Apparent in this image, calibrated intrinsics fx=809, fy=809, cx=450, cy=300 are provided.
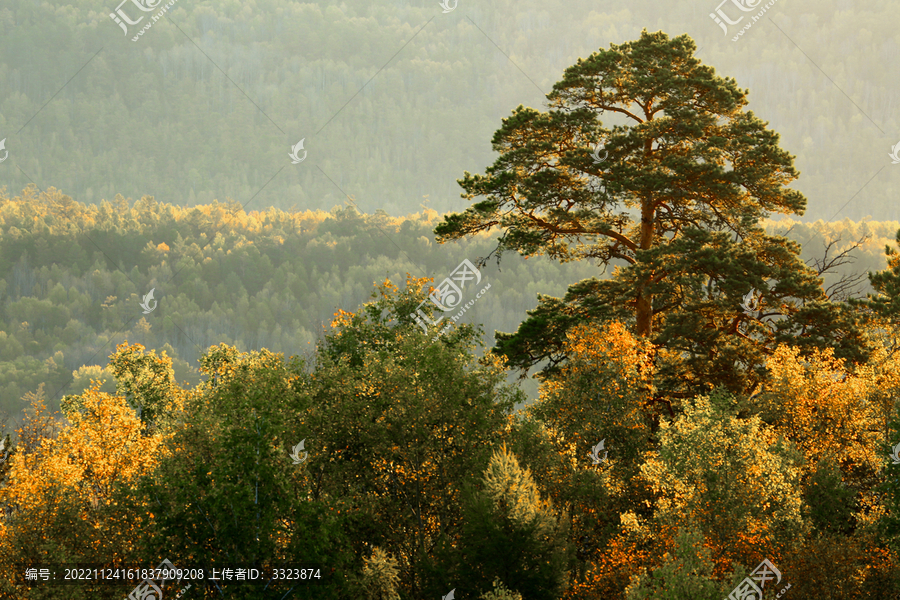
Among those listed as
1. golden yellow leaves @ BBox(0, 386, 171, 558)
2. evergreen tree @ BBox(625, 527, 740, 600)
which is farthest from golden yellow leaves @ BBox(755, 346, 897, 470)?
golden yellow leaves @ BBox(0, 386, 171, 558)

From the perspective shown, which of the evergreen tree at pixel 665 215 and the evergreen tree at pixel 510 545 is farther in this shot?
the evergreen tree at pixel 665 215

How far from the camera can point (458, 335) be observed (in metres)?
38.8

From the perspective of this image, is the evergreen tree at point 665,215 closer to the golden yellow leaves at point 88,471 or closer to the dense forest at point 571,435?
the dense forest at point 571,435

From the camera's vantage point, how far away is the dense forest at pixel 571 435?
2511 cm

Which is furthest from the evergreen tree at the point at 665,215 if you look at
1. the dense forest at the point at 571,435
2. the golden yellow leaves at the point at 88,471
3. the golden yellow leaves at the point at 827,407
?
the golden yellow leaves at the point at 88,471

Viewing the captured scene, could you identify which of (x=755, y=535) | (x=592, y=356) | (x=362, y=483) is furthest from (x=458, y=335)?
(x=755, y=535)

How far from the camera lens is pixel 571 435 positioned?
3275 centimetres

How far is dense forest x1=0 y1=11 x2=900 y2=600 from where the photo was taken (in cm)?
2511

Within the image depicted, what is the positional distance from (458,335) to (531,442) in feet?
30.9

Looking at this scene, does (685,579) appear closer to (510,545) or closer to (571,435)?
(510,545)

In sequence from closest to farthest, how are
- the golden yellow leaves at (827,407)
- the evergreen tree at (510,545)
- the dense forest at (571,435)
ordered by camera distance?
the evergreen tree at (510,545), the dense forest at (571,435), the golden yellow leaves at (827,407)

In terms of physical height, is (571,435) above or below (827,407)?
above

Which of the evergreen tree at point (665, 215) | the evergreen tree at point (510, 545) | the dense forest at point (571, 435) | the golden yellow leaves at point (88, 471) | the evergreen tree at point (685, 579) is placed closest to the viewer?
the evergreen tree at point (685, 579)

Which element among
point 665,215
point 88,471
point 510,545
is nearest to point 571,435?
point 510,545
